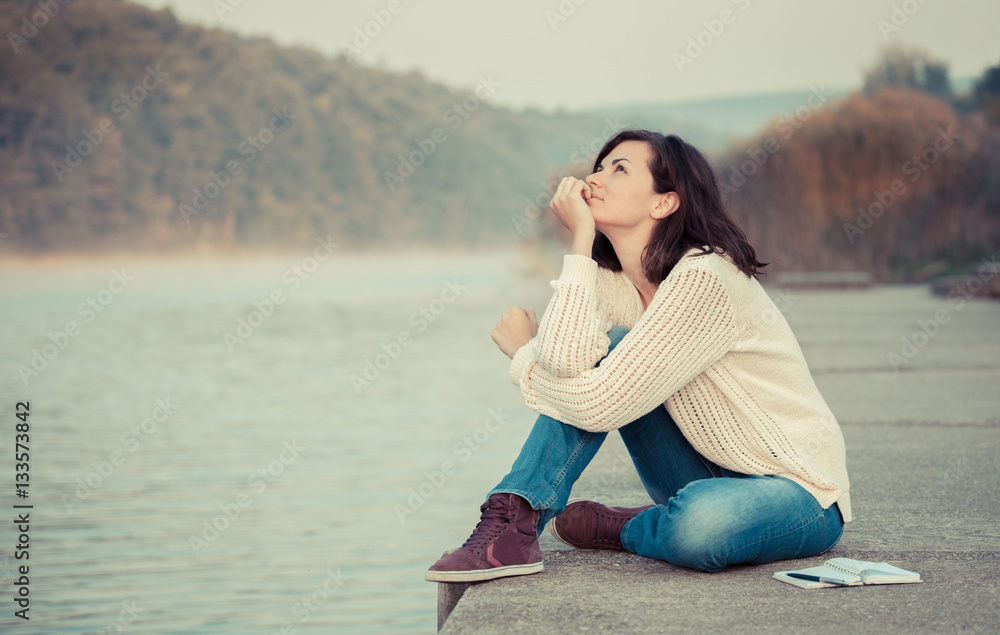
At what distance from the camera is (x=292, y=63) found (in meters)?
59.3

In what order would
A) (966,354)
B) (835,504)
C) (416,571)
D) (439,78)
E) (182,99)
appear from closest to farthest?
(835,504) < (416,571) < (966,354) < (182,99) < (439,78)

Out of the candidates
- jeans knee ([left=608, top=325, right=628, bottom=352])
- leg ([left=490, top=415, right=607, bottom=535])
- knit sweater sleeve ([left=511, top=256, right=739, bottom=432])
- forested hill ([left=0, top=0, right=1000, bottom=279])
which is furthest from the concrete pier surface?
forested hill ([left=0, top=0, right=1000, bottom=279])

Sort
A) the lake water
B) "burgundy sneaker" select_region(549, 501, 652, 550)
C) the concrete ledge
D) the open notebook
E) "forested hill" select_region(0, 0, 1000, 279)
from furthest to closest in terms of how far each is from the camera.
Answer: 1. "forested hill" select_region(0, 0, 1000, 279)
2. the lake water
3. "burgundy sneaker" select_region(549, 501, 652, 550)
4. the open notebook
5. the concrete ledge

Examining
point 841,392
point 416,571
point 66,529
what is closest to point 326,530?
point 416,571

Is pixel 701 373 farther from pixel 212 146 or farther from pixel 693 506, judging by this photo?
pixel 212 146

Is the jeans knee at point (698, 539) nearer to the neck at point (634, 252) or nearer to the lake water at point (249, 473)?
the neck at point (634, 252)

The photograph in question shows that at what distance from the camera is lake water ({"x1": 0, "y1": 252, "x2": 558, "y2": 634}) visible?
3465 mm

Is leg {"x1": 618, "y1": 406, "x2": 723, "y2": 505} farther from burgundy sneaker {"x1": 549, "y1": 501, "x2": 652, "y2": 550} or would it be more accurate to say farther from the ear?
the ear

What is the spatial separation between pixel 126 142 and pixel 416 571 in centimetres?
4467

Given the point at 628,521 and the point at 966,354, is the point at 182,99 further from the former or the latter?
the point at 628,521

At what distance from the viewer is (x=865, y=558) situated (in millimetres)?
2445

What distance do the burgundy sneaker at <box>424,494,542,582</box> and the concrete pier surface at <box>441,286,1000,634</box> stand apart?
3 cm

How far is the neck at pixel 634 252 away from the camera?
102 inches

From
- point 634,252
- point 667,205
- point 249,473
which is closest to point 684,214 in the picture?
point 667,205
